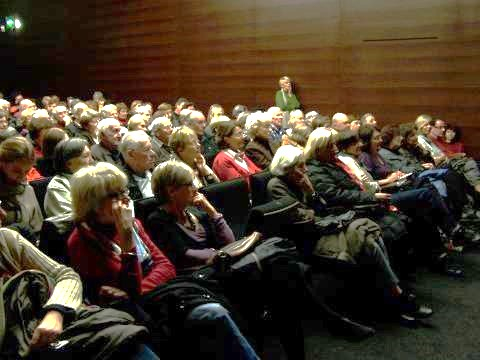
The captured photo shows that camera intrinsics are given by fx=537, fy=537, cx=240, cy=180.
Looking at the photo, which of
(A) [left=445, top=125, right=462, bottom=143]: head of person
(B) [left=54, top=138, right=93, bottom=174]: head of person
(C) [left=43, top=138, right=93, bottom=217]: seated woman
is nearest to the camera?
(C) [left=43, top=138, right=93, bottom=217]: seated woman

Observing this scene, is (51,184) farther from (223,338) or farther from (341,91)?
(341,91)

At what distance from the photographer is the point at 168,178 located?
→ 2490 millimetres

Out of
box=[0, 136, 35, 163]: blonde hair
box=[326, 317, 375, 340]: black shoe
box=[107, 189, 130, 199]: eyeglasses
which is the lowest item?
box=[326, 317, 375, 340]: black shoe

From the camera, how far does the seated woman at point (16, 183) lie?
8.66 feet

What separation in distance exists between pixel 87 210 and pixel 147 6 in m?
8.33

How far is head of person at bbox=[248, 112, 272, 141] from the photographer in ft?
15.2

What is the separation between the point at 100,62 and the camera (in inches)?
425

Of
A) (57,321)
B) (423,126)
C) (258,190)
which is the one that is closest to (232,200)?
(258,190)

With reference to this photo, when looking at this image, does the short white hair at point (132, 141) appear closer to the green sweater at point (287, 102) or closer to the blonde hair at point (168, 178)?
Answer: the blonde hair at point (168, 178)

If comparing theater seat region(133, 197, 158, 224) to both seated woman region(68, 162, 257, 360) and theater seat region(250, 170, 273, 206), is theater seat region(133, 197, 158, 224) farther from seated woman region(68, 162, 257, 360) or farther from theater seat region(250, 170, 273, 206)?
theater seat region(250, 170, 273, 206)

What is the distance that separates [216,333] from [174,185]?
0.79m

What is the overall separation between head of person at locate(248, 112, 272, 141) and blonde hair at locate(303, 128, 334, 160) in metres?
1.02

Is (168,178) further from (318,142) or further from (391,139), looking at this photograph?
(391,139)

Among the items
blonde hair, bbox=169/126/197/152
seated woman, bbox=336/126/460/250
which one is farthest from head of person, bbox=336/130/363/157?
blonde hair, bbox=169/126/197/152
